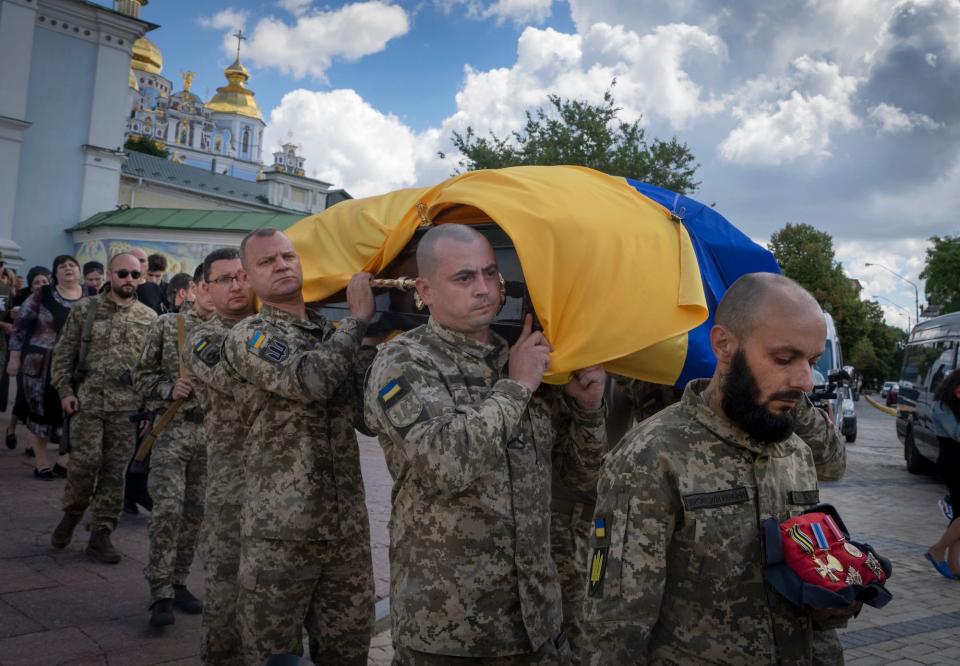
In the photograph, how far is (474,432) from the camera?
2.40 metres

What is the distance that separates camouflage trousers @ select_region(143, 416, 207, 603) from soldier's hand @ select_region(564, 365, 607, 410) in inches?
127

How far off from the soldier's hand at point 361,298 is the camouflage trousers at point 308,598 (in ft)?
3.06

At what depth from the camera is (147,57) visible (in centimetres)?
9000

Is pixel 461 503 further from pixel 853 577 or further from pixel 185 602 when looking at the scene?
pixel 185 602

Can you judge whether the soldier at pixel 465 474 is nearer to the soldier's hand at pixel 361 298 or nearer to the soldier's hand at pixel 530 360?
the soldier's hand at pixel 530 360

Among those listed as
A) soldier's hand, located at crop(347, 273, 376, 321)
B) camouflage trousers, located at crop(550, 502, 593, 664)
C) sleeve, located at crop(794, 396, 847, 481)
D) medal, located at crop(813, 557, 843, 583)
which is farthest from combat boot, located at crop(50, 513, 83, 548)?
medal, located at crop(813, 557, 843, 583)

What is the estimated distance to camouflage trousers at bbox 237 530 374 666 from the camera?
3250mm

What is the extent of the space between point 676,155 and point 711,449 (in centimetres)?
2558

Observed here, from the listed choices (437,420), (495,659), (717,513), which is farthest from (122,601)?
(717,513)

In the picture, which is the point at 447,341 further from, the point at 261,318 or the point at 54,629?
the point at 54,629

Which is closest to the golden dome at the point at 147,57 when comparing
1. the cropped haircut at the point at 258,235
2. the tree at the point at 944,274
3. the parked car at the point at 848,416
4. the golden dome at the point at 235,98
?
the golden dome at the point at 235,98

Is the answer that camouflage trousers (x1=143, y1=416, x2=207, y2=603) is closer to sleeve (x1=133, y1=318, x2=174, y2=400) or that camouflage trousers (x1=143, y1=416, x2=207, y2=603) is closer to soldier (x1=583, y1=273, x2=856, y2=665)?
sleeve (x1=133, y1=318, x2=174, y2=400)

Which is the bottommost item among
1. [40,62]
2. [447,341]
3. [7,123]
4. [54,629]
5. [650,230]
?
[54,629]

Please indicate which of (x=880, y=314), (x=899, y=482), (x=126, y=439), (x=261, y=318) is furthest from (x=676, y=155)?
(x=880, y=314)
